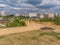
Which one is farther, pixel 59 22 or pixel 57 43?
pixel 59 22

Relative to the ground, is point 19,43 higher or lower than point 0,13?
lower

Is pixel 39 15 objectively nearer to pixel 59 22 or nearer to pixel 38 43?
pixel 59 22

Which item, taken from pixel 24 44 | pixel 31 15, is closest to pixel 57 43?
pixel 24 44

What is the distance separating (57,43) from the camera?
4660 mm

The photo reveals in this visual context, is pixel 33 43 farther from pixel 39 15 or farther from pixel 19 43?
pixel 39 15

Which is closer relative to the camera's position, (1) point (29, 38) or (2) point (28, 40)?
(2) point (28, 40)

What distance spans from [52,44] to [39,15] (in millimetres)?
10829

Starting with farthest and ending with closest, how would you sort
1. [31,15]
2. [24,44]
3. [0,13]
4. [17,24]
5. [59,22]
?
[31,15]
[0,13]
[59,22]
[17,24]
[24,44]

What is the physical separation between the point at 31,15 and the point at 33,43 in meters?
10.7

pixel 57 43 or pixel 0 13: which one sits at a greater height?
pixel 0 13

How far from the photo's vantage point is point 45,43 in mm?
4562

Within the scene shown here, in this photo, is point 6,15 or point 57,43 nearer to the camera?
point 57,43

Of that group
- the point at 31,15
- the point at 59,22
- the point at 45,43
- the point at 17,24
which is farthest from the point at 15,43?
the point at 31,15

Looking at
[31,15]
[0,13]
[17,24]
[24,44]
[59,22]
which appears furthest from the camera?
[31,15]
